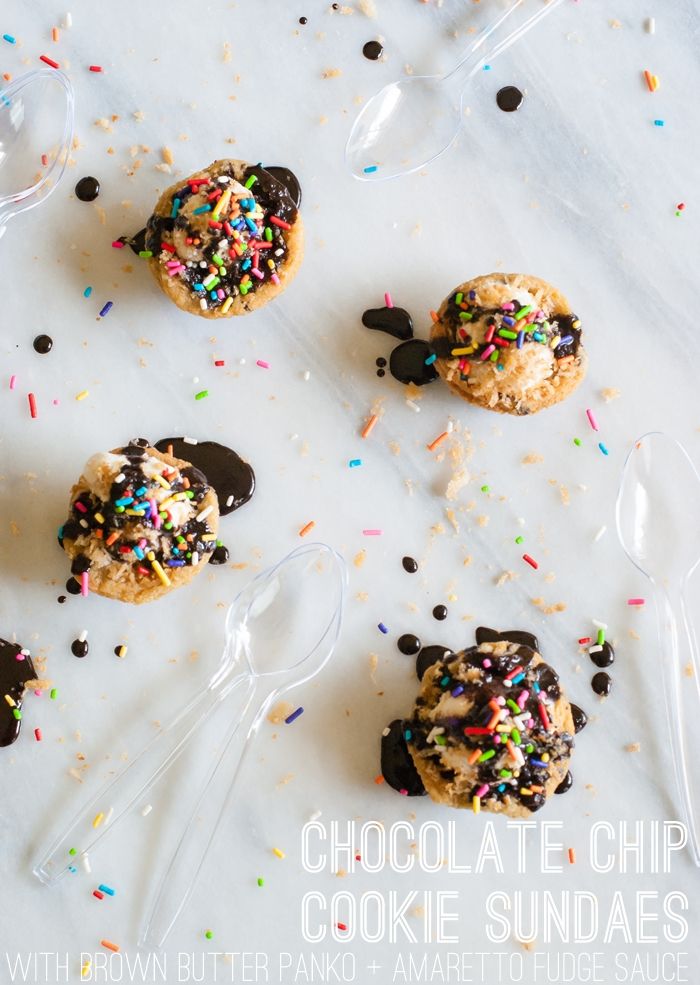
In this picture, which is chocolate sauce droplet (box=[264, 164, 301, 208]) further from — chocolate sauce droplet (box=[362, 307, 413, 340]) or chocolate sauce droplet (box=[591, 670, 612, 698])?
chocolate sauce droplet (box=[591, 670, 612, 698])

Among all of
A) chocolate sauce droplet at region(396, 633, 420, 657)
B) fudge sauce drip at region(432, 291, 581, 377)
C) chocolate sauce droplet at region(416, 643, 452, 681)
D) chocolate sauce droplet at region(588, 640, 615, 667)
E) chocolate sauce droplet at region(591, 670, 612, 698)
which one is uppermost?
fudge sauce drip at region(432, 291, 581, 377)

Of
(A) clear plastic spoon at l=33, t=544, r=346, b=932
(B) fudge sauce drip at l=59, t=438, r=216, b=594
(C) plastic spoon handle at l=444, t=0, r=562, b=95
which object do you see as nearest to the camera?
(B) fudge sauce drip at l=59, t=438, r=216, b=594

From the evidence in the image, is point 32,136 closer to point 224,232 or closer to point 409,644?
point 224,232

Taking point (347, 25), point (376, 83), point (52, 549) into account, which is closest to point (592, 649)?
point (52, 549)

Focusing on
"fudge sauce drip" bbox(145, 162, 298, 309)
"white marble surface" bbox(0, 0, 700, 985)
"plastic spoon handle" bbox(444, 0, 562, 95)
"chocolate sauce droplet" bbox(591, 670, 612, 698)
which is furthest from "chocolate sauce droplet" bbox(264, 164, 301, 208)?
"chocolate sauce droplet" bbox(591, 670, 612, 698)

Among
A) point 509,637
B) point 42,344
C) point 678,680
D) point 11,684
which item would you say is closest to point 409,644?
point 509,637

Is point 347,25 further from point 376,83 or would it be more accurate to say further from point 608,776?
point 608,776
